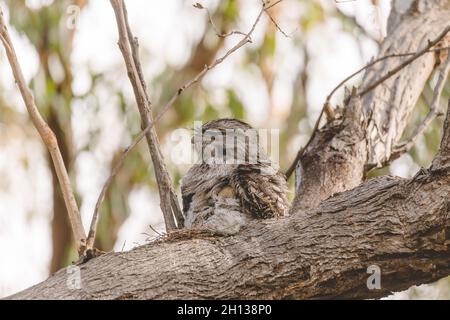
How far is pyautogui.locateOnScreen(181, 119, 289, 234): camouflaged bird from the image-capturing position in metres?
2.77

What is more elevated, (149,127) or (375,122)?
(375,122)

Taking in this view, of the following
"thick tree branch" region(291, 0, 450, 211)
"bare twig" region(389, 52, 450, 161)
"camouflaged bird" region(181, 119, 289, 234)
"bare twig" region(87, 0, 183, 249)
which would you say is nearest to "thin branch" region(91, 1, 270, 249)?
"bare twig" region(87, 0, 183, 249)

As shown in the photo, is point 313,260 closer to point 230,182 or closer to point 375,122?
point 230,182

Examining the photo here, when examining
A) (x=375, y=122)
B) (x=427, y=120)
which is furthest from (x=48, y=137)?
(x=427, y=120)

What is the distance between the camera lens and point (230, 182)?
2.87 m

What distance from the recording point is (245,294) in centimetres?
204

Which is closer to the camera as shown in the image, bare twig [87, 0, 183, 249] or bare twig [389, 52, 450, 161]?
bare twig [87, 0, 183, 249]

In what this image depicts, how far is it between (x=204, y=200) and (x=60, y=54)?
3.79 meters

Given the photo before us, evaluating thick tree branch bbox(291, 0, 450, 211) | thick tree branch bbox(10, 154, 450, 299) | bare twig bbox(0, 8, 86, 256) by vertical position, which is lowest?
thick tree branch bbox(10, 154, 450, 299)

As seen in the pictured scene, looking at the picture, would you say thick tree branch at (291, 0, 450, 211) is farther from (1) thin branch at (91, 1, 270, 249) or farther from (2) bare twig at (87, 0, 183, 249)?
(1) thin branch at (91, 1, 270, 249)

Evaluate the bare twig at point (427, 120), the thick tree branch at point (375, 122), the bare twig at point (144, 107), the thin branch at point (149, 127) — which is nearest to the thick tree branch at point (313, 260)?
the thin branch at point (149, 127)
